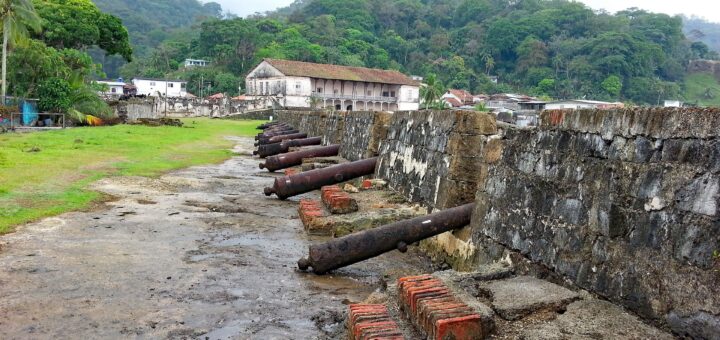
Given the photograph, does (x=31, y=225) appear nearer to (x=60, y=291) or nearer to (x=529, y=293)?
(x=60, y=291)

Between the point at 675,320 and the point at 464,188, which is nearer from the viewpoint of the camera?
the point at 675,320

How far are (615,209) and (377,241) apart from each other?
7.85 feet

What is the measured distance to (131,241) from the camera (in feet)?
22.0

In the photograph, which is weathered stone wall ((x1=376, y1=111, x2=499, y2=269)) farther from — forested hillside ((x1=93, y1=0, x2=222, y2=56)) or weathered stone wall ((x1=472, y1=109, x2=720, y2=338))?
forested hillside ((x1=93, y1=0, x2=222, y2=56))

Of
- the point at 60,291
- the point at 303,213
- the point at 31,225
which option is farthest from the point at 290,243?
the point at 31,225

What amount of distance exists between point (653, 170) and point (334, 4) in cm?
11773

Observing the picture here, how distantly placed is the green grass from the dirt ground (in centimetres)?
6070

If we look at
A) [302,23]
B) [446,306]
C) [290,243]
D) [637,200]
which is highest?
[302,23]

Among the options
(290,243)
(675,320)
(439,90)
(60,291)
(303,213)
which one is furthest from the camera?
(439,90)

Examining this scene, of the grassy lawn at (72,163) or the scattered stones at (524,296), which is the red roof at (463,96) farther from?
the scattered stones at (524,296)

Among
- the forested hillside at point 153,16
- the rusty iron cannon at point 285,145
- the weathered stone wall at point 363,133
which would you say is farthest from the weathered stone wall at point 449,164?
the forested hillside at point 153,16

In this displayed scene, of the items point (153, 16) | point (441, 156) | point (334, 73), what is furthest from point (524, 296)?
point (153, 16)

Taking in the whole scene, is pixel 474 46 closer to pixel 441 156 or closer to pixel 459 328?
pixel 441 156

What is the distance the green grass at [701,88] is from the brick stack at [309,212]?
59369mm
